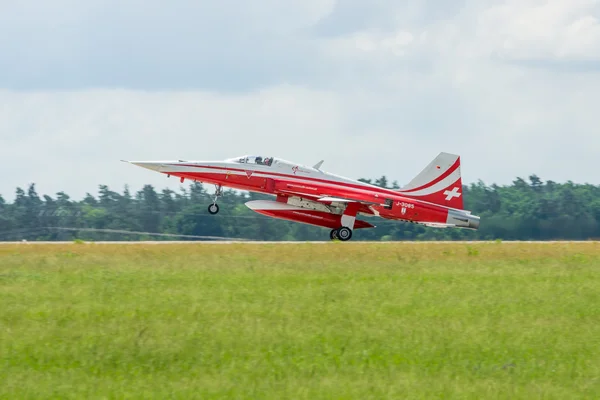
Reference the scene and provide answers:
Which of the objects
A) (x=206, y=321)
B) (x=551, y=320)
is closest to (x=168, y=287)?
(x=206, y=321)

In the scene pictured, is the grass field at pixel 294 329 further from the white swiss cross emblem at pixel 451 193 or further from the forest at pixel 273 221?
the forest at pixel 273 221

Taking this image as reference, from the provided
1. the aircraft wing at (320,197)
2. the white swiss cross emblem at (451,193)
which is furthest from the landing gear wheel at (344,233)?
the white swiss cross emblem at (451,193)

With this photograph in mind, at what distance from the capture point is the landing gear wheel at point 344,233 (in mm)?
29328

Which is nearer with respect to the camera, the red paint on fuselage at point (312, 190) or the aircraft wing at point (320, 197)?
the aircraft wing at point (320, 197)

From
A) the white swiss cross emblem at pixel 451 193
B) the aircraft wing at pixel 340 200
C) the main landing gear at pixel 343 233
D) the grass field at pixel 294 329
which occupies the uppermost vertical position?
the white swiss cross emblem at pixel 451 193

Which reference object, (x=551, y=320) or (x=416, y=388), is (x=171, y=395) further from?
(x=551, y=320)

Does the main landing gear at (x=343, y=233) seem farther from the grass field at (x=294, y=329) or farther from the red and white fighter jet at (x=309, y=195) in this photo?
the grass field at (x=294, y=329)

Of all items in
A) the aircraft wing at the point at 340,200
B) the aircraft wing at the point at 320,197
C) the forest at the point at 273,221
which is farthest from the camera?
the forest at the point at 273,221

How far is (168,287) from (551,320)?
22.2 ft

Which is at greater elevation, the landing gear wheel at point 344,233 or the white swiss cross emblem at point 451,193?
the white swiss cross emblem at point 451,193

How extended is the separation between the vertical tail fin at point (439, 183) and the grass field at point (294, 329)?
343 inches

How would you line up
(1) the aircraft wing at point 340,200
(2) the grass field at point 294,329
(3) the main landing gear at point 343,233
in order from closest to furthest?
(2) the grass field at point 294,329, (1) the aircraft wing at point 340,200, (3) the main landing gear at point 343,233

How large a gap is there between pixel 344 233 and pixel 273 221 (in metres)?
28.1

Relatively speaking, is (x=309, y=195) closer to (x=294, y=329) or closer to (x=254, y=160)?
(x=254, y=160)
